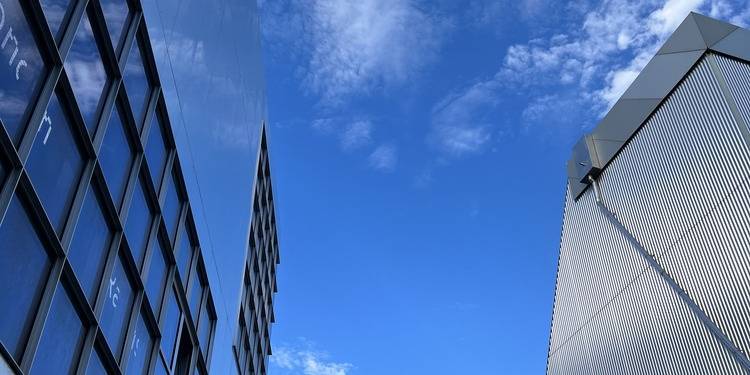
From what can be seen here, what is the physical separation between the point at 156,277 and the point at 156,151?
2688 mm

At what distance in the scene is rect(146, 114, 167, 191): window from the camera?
14859 millimetres

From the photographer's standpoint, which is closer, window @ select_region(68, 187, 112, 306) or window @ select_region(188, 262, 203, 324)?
window @ select_region(68, 187, 112, 306)

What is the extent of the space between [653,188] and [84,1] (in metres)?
47.5

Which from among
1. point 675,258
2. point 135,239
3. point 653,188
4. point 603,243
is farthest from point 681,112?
point 135,239

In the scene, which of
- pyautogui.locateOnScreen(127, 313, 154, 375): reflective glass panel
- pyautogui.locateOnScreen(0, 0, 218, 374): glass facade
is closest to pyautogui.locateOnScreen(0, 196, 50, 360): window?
pyautogui.locateOnScreen(0, 0, 218, 374): glass facade

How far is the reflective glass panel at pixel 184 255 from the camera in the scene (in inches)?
688

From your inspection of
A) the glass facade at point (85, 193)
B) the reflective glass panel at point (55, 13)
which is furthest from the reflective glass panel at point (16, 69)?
the reflective glass panel at point (55, 13)

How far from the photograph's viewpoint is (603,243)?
59469 mm

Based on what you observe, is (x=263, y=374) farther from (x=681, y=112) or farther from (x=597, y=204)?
(x=597, y=204)

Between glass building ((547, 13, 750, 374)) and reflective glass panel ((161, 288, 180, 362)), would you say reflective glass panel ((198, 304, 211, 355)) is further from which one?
glass building ((547, 13, 750, 374))

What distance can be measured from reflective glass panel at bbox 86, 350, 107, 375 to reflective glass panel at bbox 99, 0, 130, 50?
5188 mm

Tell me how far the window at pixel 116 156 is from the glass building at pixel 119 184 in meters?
0.05

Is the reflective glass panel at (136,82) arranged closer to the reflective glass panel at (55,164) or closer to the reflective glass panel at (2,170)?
the reflective glass panel at (55,164)

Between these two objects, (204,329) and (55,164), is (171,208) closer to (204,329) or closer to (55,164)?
(204,329)
